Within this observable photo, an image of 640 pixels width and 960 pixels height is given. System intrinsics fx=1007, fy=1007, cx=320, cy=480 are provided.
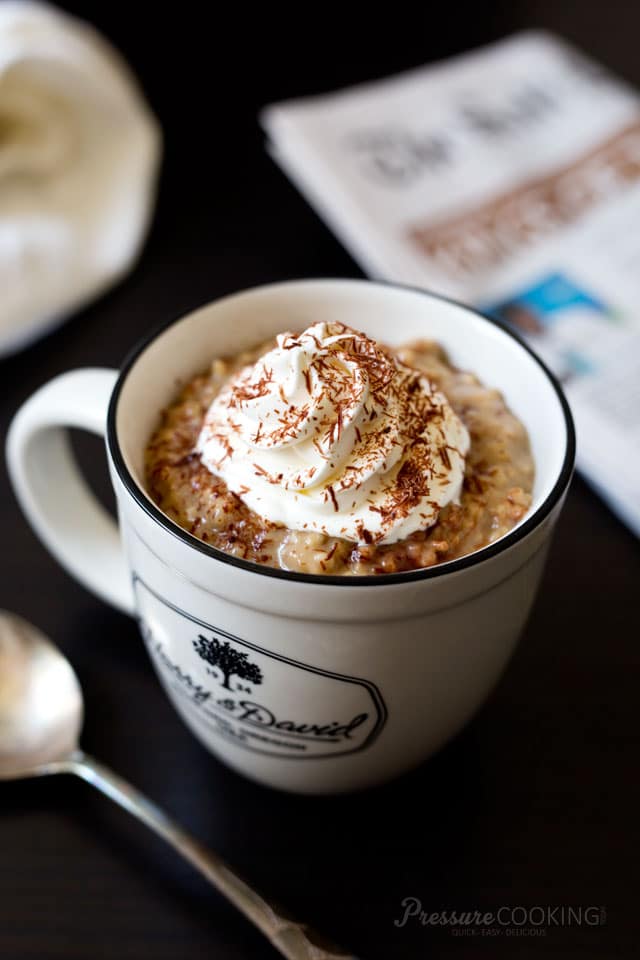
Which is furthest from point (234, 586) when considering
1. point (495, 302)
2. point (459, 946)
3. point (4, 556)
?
point (495, 302)

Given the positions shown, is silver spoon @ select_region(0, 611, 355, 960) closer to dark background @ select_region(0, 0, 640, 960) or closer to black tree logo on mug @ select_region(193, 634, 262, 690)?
dark background @ select_region(0, 0, 640, 960)

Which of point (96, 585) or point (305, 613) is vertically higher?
point (305, 613)

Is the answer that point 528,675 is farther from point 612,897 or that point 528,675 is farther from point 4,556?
point 4,556

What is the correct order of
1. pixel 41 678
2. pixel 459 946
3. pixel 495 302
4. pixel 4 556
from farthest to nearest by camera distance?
pixel 495 302, pixel 4 556, pixel 41 678, pixel 459 946

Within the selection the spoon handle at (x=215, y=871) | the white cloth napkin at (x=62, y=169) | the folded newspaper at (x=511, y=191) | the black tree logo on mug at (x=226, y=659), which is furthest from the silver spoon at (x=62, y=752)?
the folded newspaper at (x=511, y=191)

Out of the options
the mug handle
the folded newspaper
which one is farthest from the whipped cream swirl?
the folded newspaper

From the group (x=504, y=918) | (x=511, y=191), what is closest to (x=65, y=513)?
(x=504, y=918)

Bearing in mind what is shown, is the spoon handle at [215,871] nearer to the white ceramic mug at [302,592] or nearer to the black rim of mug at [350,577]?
the white ceramic mug at [302,592]
